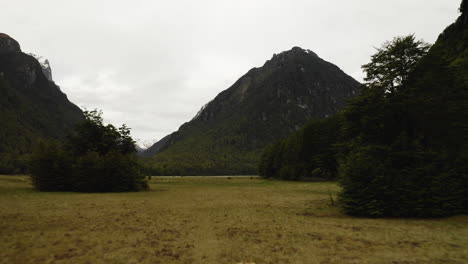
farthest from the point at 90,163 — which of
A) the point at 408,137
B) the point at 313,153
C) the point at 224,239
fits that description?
the point at 313,153

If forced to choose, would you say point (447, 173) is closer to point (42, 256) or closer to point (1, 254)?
point (42, 256)

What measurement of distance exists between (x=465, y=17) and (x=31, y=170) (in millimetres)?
74039

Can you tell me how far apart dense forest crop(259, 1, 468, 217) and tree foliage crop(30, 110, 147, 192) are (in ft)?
108

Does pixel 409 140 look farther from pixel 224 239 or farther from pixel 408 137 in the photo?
pixel 224 239

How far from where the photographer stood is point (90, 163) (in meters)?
37.3

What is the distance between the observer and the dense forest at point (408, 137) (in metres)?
16.7

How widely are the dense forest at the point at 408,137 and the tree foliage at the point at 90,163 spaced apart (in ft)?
108

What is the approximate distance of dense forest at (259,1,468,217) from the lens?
54.9ft

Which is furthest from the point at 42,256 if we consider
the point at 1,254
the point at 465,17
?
the point at 465,17

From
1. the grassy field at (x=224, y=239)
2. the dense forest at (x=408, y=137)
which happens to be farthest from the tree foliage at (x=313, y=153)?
the grassy field at (x=224, y=239)

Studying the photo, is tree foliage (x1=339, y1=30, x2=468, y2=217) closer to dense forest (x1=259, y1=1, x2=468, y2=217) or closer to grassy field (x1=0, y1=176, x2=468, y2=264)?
dense forest (x1=259, y1=1, x2=468, y2=217)

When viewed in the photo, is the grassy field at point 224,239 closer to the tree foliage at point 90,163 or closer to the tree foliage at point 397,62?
the tree foliage at point 397,62

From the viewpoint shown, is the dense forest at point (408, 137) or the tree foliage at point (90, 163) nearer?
the dense forest at point (408, 137)

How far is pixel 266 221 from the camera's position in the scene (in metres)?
16.7
